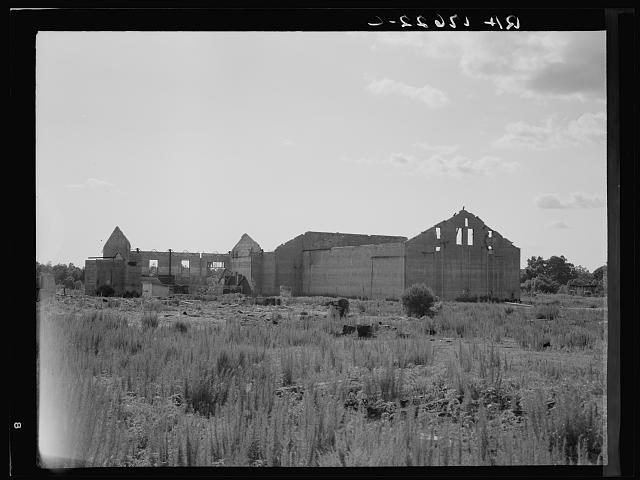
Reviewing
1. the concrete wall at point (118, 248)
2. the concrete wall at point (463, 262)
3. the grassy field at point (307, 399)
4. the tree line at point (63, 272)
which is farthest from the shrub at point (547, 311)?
the tree line at point (63, 272)

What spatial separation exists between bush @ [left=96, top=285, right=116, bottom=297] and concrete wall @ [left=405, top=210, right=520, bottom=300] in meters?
5.91

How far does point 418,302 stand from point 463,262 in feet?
7.74

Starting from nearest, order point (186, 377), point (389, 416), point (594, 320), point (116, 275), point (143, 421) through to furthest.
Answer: point (143, 421)
point (389, 416)
point (186, 377)
point (594, 320)
point (116, 275)

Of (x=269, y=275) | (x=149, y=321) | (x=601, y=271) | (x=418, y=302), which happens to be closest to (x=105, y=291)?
(x=149, y=321)

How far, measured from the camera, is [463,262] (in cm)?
1250

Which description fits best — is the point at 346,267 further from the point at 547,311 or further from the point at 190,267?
the point at 547,311

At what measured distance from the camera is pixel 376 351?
5.72 metres

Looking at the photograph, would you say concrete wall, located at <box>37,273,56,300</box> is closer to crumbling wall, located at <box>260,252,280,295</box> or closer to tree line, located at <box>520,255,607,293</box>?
tree line, located at <box>520,255,607,293</box>

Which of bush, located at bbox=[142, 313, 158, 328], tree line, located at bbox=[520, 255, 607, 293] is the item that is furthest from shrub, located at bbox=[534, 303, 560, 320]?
bush, located at bbox=[142, 313, 158, 328]

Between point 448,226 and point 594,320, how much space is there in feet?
12.1

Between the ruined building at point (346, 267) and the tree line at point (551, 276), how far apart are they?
0.89 feet

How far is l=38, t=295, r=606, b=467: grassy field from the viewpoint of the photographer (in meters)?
3.07
